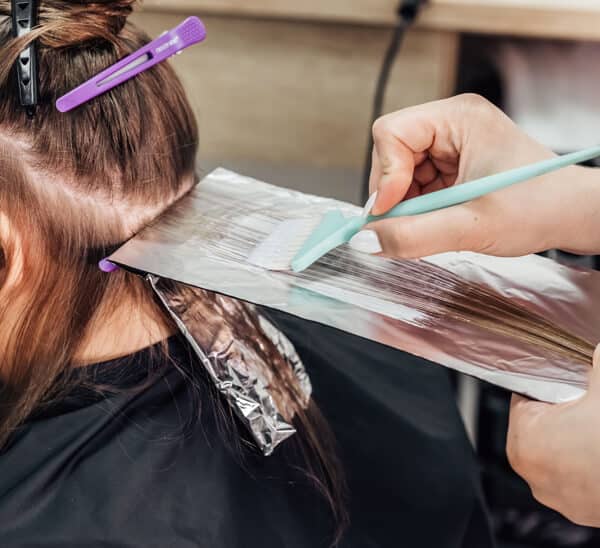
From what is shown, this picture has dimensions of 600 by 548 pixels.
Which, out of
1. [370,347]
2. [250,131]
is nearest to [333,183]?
[250,131]

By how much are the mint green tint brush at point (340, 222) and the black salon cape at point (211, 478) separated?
171 mm

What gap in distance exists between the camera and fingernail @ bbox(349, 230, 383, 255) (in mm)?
821

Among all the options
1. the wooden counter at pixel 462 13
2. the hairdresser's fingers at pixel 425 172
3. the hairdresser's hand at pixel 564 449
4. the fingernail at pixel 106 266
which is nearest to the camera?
the hairdresser's hand at pixel 564 449

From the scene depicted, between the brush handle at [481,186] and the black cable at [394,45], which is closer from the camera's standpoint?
the brush handle at [481,186]

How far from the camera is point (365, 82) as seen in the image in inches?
57.3

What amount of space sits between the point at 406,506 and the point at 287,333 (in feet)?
0.94

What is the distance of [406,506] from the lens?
39.3 inches

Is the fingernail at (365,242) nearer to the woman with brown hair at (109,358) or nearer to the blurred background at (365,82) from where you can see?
the woman with brown hair at (109,358)

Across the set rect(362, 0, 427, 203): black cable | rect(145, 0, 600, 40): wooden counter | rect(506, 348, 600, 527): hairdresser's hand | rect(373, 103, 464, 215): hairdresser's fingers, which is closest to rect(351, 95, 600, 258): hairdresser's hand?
rect(373, 103, 464, 215): hairdresser's fingers

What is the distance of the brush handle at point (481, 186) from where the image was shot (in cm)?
65

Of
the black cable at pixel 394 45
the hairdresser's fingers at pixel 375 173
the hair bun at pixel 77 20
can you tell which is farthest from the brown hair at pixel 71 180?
the black cable at pixel 394 45

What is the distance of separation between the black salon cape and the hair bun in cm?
34

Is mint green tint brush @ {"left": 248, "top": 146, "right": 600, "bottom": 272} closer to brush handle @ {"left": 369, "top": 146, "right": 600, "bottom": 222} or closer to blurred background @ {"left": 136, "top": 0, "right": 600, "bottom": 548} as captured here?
brush handle @ {"left": 369, "top": 146, "right": 600, "bottom": 222}

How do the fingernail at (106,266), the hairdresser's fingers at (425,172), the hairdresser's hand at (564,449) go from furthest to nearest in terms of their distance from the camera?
the hairdresser's fingers at (425,172) → the fingernail at (106,266) → the hairdresser's hand at (564,449)
